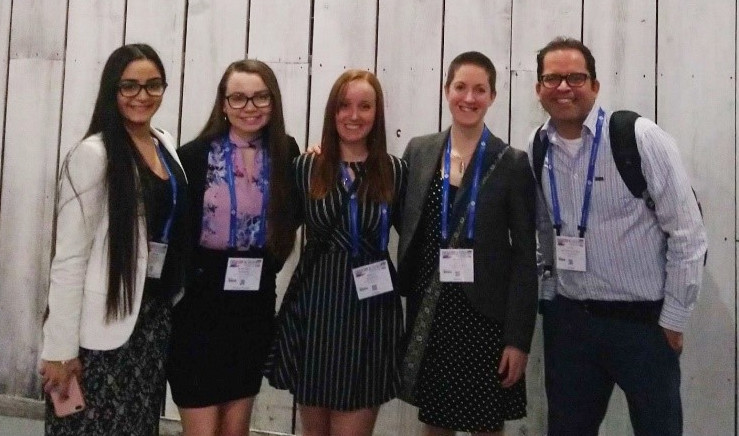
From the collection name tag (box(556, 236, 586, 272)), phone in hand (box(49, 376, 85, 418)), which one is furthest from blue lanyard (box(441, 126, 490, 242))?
phone in hand (box(49, 376, 85, 418))

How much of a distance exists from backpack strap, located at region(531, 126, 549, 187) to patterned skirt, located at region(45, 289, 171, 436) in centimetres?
121

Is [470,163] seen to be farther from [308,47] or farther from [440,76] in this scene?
[308,47]

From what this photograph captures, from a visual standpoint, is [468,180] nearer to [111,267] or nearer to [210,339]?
[210,339]

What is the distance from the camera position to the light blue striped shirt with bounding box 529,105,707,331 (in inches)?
68.1

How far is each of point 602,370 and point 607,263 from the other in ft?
1.09

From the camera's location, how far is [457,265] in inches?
71.8

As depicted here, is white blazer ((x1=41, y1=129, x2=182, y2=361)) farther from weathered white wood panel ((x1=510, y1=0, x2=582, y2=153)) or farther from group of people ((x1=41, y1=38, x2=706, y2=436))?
weathered white wood panel ((x1=510, y1=0, x2=582, y2=153))

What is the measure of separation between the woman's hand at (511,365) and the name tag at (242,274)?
777 millimetres

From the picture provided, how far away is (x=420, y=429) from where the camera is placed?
2479mm

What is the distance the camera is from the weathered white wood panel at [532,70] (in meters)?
2.37

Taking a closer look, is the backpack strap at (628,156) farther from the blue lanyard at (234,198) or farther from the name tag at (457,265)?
the blue lanyard at (234,198)

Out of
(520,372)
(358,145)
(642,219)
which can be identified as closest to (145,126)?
(358,145)

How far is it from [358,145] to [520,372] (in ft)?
2.81

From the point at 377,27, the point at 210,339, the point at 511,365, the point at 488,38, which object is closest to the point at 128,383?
the point at 210,339
